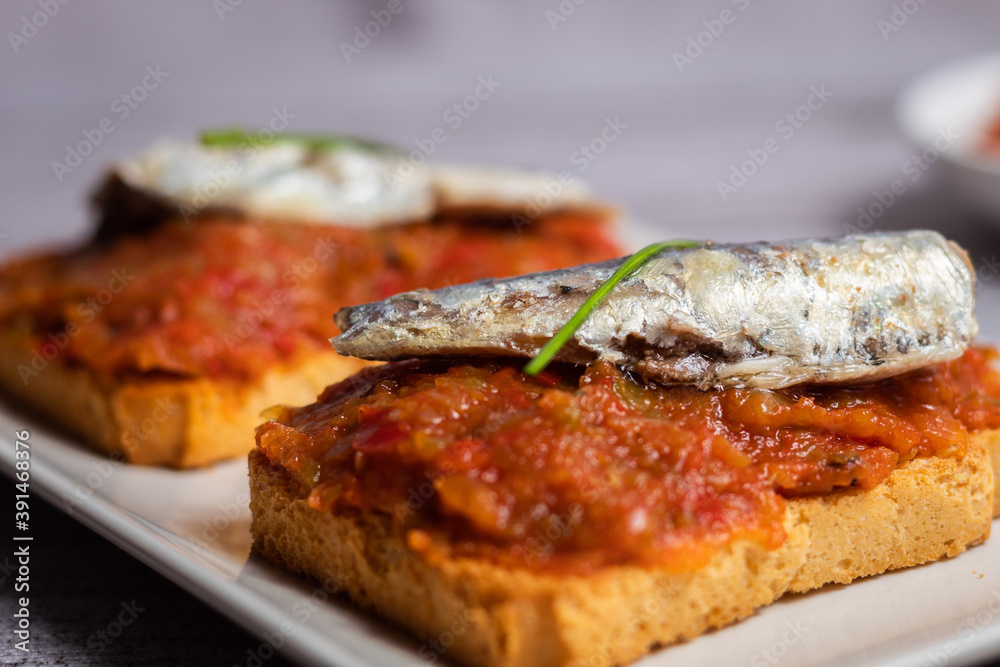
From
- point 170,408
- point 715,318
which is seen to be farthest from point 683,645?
point 170,408

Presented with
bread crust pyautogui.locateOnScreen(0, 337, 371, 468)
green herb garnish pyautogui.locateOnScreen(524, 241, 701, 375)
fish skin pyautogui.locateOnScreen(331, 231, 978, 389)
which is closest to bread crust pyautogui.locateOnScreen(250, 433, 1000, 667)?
fish skin pyautogui.locateOnScreen(331, 231, 978, 389)

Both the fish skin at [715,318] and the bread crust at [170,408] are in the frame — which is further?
the bread crust at [170,408]

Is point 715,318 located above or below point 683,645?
above

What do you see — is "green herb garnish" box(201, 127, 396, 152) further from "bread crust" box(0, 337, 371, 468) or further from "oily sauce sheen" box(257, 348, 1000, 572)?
"oily sauce sheen" box(257, 348, 1000, 572)

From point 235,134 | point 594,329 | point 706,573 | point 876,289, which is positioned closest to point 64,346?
point 235,134

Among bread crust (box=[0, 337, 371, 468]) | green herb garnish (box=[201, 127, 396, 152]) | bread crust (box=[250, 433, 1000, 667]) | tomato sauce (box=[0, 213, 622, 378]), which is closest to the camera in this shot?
bread crust (box=[250, 433, 1000, 667])

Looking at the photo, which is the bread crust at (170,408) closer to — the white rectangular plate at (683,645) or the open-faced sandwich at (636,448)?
the white rectangular plate at (683,645)

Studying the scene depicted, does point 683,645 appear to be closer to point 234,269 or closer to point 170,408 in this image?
point 170,408

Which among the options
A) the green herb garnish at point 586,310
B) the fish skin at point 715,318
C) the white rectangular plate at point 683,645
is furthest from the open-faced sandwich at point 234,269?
the green herb garnish at point 586,310
